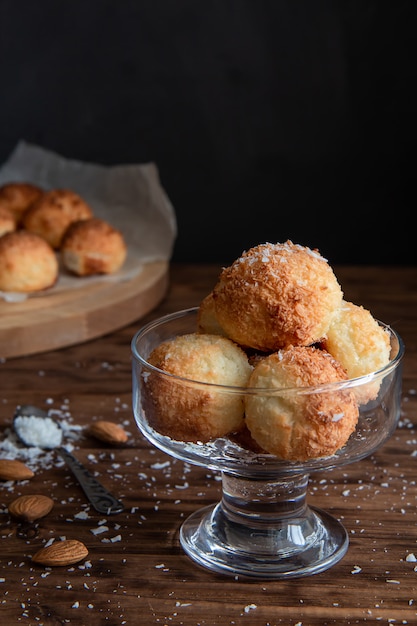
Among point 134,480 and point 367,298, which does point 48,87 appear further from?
point 134,480

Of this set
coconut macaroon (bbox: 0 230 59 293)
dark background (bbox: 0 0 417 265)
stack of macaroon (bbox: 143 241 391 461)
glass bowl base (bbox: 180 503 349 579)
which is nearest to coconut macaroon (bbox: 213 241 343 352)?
stack of macaroon (bbox: 143 241 391 461)

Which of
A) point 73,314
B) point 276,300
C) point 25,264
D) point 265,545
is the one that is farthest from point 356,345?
point 25,264

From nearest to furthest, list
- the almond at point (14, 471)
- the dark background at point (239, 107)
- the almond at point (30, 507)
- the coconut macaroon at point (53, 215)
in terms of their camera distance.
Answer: the almond at point (30, 507) < the almond at point (14, 471) < the coconut macaroon at point (53, 215) < the dark background at point (239, 107)

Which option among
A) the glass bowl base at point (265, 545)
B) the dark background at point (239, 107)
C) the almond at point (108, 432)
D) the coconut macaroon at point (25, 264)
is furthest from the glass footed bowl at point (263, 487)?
the dark background at point (239, 107)

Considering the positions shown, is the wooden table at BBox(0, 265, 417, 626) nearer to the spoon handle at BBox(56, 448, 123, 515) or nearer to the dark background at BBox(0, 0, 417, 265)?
the spoon handle at BBox(56, 448, 123, 515)

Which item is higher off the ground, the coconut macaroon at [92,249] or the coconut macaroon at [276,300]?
the coconut macaroon at [276,300]

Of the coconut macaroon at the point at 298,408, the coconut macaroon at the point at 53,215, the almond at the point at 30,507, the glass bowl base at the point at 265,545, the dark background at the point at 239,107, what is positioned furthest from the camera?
the dark background at the point at 239,107

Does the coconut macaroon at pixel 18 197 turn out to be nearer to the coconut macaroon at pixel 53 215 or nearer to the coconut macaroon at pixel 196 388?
the coconut macaroon at pixel 53 215
